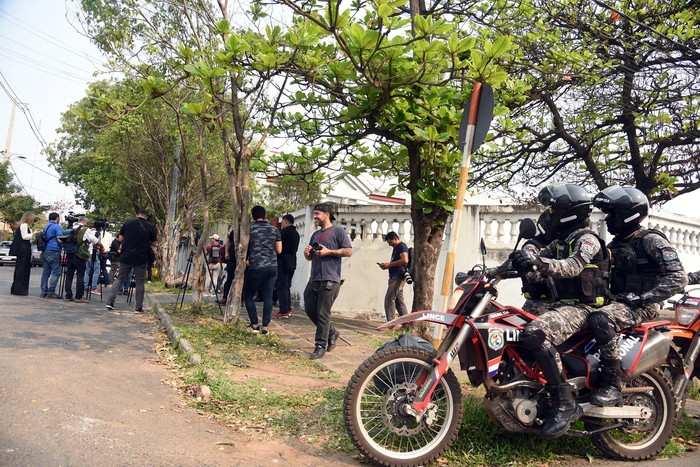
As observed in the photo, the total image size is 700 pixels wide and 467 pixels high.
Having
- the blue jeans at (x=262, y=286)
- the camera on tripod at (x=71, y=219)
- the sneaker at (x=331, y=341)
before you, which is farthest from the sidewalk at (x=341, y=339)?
the camera on tripod at (x=71, y=219)

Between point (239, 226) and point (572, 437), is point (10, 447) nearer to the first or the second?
point (572, 437)

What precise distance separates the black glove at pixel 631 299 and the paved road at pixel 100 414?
7.98 feet

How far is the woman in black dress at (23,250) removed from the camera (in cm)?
1180

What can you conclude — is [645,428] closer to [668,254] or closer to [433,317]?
[668,254]

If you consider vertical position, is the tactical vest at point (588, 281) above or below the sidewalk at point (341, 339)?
above

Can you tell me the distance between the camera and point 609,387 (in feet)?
13.4

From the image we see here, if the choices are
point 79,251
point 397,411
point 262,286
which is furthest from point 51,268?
point 397,411

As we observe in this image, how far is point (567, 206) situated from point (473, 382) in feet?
4.78

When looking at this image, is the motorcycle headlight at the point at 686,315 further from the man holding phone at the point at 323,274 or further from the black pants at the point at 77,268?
the black pants at the point at 77,268

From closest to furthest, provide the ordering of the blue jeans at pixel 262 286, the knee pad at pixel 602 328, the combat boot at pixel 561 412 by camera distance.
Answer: the combat boot at pixel 561 412 < the knee pad at pixel 602 328 < the blue jeans at pixel 262 286

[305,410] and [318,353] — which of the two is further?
[318,353]

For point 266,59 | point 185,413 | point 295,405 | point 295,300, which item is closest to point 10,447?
point 185,413

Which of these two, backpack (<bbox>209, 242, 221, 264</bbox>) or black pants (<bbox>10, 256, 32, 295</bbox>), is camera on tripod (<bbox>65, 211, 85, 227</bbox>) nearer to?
black pants (<bbox>10, 256, 32, 295</bbox>)

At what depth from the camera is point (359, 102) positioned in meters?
7.03
